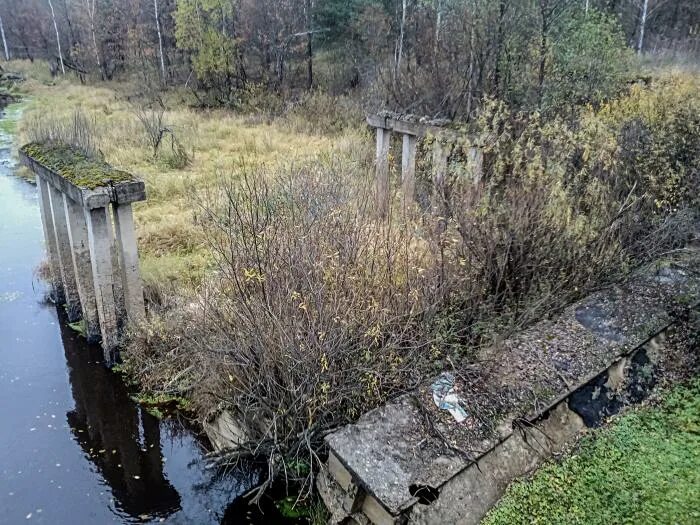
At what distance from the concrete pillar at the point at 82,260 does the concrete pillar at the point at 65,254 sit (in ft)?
1.39

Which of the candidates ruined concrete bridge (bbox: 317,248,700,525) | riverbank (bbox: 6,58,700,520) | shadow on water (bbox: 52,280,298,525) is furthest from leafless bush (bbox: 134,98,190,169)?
ruined concrete bridge (bbox: 317,248,700,525)

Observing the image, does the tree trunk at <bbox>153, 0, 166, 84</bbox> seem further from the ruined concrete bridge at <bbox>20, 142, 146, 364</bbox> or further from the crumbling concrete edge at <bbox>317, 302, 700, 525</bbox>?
the crumbling concrete edge at <bbox>317, 302, 700, 525</bbox>

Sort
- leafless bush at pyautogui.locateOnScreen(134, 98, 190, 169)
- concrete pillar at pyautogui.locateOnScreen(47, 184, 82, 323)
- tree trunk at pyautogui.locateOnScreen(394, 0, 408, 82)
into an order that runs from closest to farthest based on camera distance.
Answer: concrete pillar at pyautogui.locateOnScreen(47, 184, 82, 323) < tree trunk at pyautogui.locateOnScreen(394, 0, 408, 82) < leafless bush at pyautogui.locateOnScreen(134, 98, 190, 169)

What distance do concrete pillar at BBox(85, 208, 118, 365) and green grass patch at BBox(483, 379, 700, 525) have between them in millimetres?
4654

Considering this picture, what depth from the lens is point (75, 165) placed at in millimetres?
6211

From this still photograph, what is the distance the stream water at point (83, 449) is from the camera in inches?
183

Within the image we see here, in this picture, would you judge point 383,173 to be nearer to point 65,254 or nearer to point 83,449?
point 65,254

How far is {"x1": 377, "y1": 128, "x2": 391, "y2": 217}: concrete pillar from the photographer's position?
5359 mm

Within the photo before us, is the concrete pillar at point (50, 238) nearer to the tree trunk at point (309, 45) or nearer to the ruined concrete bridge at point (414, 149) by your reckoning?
the ruined concrete bridge at point (414, 149)

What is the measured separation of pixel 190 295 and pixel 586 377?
174 inches

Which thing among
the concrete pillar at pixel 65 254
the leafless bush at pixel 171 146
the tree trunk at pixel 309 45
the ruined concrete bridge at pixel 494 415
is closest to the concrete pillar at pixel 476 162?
the ruined concrete bridge at pixel 494 415

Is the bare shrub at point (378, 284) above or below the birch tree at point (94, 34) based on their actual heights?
below

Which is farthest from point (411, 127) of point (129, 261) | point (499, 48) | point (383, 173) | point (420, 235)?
point (129, 261)

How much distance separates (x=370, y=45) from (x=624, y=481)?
19.3m
